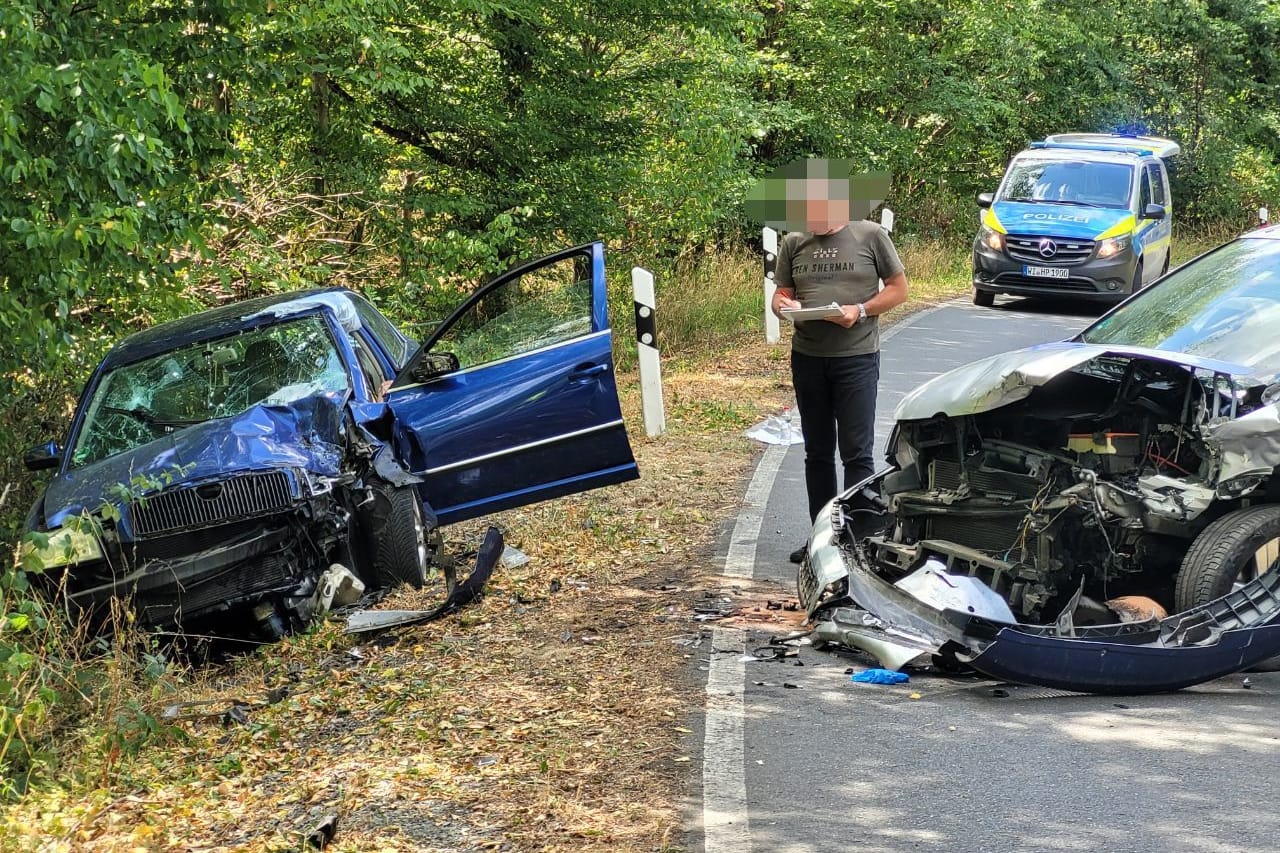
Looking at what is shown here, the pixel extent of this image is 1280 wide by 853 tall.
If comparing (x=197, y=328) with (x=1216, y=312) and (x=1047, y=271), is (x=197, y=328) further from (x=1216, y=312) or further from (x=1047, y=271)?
(x=1047, y=271)

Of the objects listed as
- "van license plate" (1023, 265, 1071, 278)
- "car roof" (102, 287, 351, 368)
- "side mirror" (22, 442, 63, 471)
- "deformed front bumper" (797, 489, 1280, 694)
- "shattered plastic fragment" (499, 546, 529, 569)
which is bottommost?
"van license plate" (1023, 265, 1071, 278)

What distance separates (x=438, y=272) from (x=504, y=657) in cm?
834

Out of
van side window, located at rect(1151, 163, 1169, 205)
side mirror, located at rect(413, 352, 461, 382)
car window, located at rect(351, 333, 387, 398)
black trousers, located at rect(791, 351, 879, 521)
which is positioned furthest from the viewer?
van side window, located at rect(1151, 163, 1169, 205)

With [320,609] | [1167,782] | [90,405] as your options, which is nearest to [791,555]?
[320,609]

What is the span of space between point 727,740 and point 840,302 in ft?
8.49

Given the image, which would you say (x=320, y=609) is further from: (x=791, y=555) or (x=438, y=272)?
(x=438, y=272)

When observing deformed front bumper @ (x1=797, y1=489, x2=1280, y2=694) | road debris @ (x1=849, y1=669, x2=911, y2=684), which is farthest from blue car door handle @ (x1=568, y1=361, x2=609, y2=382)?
deformed front bumper @ (x1=797, y1=489, x2=1280, y2=694)

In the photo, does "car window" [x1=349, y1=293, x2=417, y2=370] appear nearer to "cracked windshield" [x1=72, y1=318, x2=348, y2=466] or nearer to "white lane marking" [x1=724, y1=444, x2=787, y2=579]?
"cracked windshield" [x1=72, y1=318, x2=348, y2=466]

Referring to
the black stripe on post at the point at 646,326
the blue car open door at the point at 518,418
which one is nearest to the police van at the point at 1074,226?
the black stripe on post at the point at 646,326

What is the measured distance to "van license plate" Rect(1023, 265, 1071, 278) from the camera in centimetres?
1778

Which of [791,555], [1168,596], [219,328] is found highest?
[219,328]

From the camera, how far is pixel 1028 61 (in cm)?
2783

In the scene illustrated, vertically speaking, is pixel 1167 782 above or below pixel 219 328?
below

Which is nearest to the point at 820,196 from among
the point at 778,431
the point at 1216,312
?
the point at 1216,312
